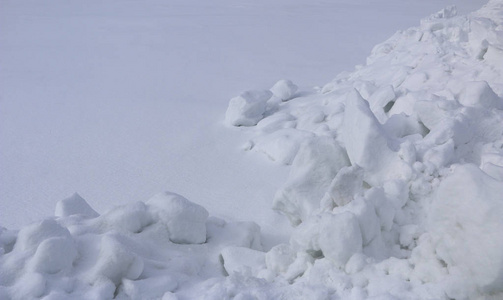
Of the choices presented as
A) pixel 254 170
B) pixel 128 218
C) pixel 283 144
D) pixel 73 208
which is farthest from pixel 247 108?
pixel 128 218

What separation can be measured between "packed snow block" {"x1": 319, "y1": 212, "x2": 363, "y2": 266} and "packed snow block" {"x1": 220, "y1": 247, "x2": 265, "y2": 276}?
0.32m

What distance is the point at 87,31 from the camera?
7.54 metres

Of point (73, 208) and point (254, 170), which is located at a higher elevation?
point (73, 208)

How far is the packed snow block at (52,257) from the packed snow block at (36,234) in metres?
0.06

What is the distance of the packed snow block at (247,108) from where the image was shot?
12.5ft

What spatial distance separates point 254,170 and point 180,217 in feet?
3.70

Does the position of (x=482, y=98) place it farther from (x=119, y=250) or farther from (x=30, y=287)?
(x=30, y=287)

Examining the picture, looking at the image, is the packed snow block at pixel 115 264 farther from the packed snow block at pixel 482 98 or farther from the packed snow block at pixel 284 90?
the packed snow block at pixel 284 90

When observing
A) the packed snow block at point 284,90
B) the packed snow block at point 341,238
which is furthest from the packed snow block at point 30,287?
the packed snow block at point 284,90

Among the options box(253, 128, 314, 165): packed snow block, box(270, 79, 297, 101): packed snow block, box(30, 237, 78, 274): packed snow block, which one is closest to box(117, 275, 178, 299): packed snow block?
box(30, 237, 78, 274): packed snow block

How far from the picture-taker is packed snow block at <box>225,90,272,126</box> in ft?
12.5

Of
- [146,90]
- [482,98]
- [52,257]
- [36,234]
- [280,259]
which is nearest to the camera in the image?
[52,257]

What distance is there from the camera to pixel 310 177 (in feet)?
7.43

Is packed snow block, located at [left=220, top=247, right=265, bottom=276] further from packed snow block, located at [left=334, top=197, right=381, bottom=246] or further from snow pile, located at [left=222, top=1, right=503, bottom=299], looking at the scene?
packed snow block, located at [left=334, top=197, right=381, bottom=246]
